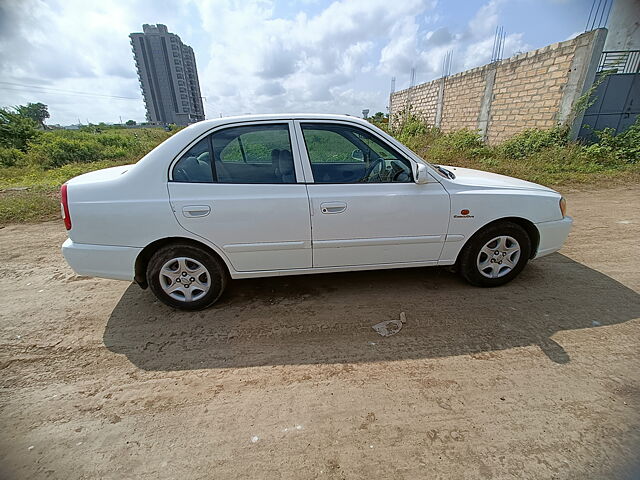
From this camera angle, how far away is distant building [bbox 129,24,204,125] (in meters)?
57.6

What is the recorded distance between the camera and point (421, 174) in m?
2.54

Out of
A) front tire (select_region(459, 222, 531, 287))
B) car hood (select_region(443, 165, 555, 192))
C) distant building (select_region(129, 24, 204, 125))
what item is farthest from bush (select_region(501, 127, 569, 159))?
distant building (select_region(129, 24, 204, 125))

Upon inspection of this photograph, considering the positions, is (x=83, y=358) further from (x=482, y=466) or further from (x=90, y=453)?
(x=482, y=466)

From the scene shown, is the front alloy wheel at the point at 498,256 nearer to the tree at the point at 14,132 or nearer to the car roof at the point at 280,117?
the car roof at the point at 280,117

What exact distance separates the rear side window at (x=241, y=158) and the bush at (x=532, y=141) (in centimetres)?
990

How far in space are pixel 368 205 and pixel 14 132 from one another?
1910 centimetres

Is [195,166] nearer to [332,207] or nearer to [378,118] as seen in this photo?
[332,207]

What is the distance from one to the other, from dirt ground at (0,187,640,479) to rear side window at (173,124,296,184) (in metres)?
1.20

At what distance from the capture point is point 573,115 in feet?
28.0

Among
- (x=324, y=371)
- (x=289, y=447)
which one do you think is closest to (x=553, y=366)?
(x=324, y=371)

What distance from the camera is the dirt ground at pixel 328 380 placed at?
154 cm

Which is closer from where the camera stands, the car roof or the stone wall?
the car roof

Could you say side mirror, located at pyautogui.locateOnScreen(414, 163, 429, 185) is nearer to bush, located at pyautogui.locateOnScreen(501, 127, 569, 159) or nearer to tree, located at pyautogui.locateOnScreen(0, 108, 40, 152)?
bush, located at pyautogui.locateOnScreen(501, 127, 569, 159)

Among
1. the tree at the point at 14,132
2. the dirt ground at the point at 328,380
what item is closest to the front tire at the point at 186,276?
the dirt ground at the point at 328,380
